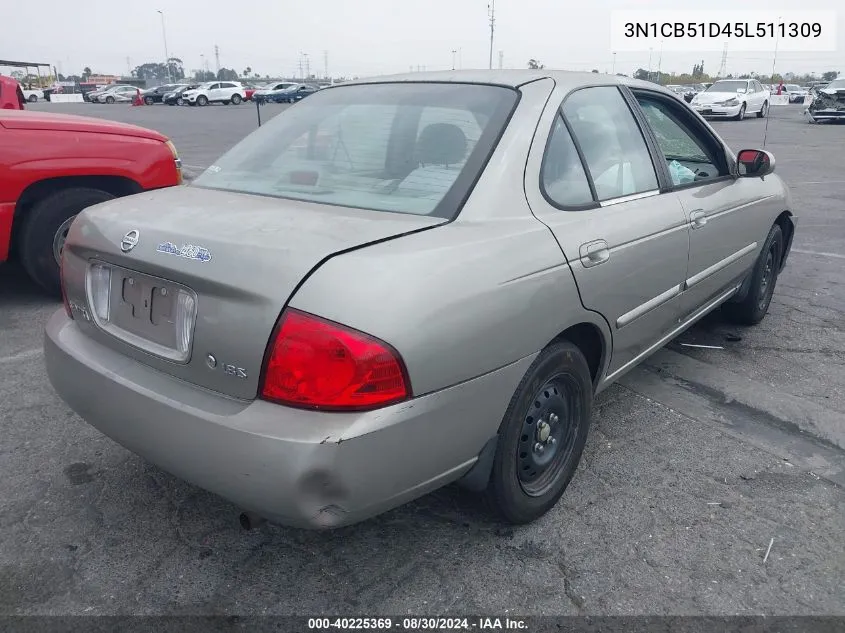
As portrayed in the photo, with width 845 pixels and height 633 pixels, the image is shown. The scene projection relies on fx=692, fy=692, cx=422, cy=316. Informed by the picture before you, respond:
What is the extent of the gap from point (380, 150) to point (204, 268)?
3.13 feet

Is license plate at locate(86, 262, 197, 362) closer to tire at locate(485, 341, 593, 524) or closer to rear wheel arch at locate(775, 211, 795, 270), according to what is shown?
tire at locate(485, 341, 593, 524)

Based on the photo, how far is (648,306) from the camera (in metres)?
3.07

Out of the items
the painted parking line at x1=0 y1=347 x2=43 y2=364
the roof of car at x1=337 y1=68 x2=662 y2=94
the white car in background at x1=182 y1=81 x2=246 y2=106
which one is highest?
the white car in background at x1=182 y1=81 x2=246 y2=106

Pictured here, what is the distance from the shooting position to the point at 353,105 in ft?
9.78

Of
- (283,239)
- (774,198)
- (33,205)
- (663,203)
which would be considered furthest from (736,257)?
(33,205)

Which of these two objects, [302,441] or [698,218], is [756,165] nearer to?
[698,218]

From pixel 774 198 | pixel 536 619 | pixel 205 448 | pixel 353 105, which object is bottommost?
pixel 536 619

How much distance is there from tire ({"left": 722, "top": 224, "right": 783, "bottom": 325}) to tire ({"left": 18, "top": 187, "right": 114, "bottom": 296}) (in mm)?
4631

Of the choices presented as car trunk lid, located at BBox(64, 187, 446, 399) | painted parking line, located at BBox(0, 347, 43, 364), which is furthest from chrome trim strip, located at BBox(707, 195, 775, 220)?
painted parking line, located at BBox(0, 347, 43, 364)

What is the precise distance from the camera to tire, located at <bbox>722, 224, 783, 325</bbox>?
14.9 feet

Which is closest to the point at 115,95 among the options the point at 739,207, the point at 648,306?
the point at 739,207

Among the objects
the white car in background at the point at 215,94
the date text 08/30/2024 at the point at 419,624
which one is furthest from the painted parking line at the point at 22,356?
the white car in background at the point at 215,94

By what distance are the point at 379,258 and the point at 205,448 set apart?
0.73 m

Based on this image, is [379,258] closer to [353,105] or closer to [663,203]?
[353,105]
